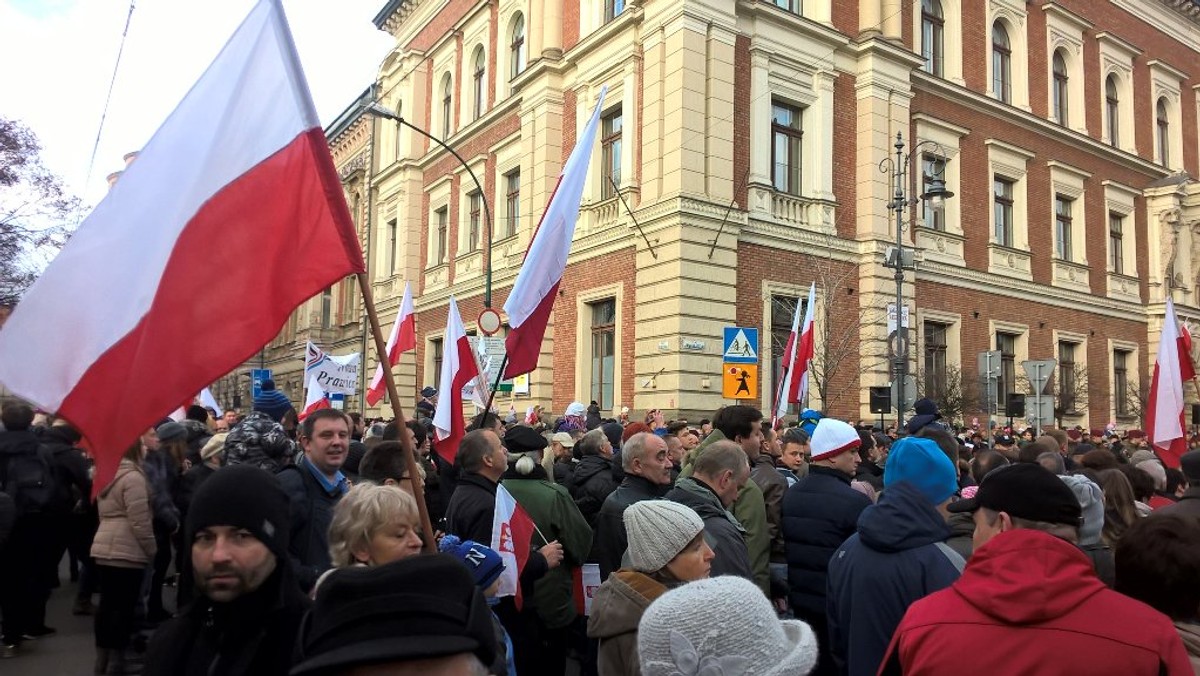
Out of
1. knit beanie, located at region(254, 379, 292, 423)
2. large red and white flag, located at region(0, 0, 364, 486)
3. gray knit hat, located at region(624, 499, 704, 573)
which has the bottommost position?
gray knit hat, located at region(624, 499, 704, 573)

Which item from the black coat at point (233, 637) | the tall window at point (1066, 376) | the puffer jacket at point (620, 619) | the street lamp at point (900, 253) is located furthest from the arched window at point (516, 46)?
the black coat at point (233, 637)

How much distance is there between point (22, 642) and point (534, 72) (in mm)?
18542

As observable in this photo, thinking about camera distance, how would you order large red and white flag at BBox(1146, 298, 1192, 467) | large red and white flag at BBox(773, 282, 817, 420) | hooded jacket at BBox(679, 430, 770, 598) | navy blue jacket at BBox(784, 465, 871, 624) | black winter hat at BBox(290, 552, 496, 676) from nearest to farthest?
black winter hat at BBox(290, 552, 496, 676), navy blue jacket at BBox(784, 465, 871, 624), hooded jacket at BBox(679, 430, 770, 598), large red and white flag at BBox(1146, 298, 1192, 467), large red and white flag at BBox(773, 282, 817, 420)

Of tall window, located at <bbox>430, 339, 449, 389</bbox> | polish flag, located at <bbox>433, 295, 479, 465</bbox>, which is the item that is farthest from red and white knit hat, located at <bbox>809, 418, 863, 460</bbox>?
tall window, located at <bbox>430, 339, 449, 389</bbox>

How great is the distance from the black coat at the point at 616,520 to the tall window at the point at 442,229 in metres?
25.4

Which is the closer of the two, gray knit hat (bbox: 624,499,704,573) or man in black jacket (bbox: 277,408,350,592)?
gray knit hat (bbox: 624,499,704,573)

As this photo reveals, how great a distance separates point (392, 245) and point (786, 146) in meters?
18.5

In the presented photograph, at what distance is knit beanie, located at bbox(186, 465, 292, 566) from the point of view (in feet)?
8.15

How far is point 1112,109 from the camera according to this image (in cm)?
2930

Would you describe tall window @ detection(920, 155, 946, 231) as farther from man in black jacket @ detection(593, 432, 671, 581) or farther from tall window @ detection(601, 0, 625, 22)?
man in black jacket @ detection(593, 432, 671, 581)

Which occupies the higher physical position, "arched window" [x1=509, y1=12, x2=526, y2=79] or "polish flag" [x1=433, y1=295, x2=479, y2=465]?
"arched window" [x1=509, y1=12, x2=526, y2=79]

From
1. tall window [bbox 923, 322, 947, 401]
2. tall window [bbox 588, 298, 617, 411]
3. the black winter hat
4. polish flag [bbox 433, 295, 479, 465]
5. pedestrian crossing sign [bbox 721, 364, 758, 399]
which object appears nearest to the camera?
the black winter hat

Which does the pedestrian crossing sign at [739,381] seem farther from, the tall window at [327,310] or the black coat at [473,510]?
the tall window at [327,310]

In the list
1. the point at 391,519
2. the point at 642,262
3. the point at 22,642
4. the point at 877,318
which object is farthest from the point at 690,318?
the point at 391,519
